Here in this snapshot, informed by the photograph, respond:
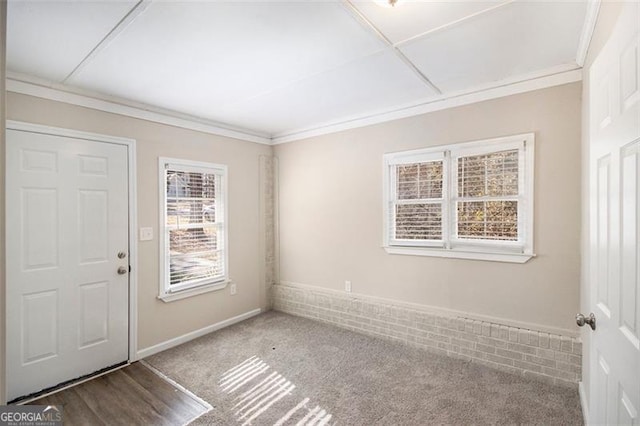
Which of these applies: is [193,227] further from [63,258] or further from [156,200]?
[63,258]

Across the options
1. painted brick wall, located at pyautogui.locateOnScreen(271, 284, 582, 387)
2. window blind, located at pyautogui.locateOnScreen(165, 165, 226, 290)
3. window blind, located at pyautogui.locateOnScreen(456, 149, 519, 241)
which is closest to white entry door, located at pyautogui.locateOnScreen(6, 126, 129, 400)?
window blind, located at pyautogui.locateOnScreen(165, 165, 226, 290)

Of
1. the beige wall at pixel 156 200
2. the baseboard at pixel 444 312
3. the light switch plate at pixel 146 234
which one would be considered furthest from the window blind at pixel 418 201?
the light switch plate at pixel 146 234

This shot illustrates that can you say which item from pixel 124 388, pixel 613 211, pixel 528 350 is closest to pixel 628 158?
pixel 613 211

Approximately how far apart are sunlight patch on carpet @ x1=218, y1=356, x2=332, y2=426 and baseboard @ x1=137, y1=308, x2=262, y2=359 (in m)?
0.88

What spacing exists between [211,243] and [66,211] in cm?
142

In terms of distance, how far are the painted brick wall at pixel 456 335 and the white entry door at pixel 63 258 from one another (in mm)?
2118

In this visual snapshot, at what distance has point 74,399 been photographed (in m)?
2.33

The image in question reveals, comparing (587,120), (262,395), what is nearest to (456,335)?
(262,395)

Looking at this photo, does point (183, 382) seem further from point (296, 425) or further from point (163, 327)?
point (296, 425)

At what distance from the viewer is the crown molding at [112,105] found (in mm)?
2352

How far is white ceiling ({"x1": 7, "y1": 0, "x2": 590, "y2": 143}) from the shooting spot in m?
1.65

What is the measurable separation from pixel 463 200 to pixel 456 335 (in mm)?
1275

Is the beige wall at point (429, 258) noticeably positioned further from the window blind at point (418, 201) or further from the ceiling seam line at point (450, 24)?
the ceiling seam line at point (450, 24)

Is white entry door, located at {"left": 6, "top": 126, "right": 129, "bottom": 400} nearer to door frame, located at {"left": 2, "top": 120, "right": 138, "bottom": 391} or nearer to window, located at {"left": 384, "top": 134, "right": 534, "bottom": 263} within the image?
door frame, located at {"left": 2, "top": 120, "right": 138, "bottom": 391}
